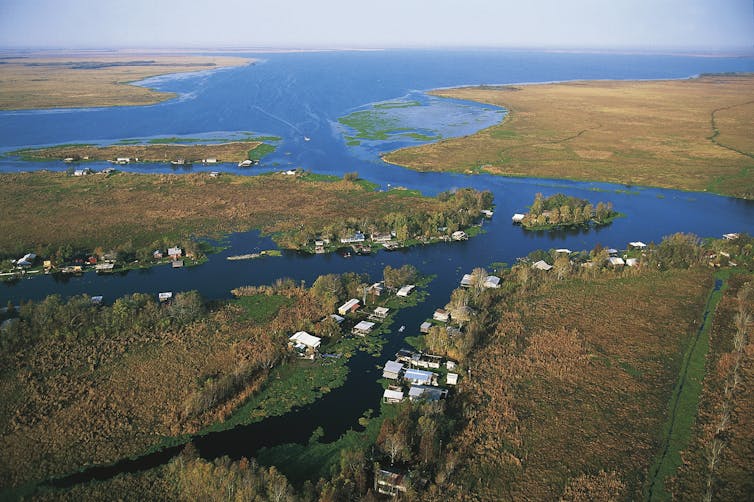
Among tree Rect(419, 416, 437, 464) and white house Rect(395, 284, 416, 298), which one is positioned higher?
white house Rect(395, 284, 416, 298)

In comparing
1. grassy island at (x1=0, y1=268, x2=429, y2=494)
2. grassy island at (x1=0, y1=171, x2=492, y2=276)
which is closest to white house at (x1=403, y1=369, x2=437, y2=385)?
grassy island at (x1=0, y1=268, x2=429, y2=494)

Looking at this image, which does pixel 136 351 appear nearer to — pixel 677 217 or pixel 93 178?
pixel 93 178

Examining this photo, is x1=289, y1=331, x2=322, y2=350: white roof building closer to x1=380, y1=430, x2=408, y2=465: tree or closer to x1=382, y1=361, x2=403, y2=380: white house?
x1=382, y1=361, x2=403, y2=380: white house

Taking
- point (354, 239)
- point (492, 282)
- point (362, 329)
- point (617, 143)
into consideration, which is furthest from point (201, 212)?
point (617, 143)

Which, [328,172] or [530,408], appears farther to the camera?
[328,172]

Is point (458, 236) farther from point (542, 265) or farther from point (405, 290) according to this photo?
point (405, 290)

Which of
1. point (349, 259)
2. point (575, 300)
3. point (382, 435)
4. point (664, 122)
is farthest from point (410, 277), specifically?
point (664, 122)

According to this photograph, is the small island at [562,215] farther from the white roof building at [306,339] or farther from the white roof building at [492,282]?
the white roof building at [306,339]
